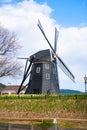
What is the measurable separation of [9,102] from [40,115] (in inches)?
186

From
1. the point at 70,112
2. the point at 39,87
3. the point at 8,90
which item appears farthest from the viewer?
the point at 8,90

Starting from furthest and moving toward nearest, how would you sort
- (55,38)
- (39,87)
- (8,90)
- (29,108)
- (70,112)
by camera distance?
(8,90) < (55,38) < (39,87) < (29,108) < (70,112)

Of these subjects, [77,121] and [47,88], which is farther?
[47,88]

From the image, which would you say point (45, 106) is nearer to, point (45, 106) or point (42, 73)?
point (45, 106)

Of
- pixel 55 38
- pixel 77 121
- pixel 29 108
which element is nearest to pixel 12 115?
pixel 29 108

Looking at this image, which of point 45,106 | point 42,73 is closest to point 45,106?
point 45,106

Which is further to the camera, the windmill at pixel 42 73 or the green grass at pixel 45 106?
the windmill at pixel 42 73

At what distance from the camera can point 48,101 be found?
40719 mm

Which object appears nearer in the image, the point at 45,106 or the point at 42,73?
the point at 45,106

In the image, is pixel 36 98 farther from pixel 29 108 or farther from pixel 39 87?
pixel 39 87

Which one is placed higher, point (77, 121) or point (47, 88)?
point (47, 88)

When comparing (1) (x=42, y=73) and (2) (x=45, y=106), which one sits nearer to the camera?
(2) (x=45, y=106)

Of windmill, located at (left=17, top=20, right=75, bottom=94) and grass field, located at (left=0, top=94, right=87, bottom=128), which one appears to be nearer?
grass field, located at (left=0, top=94, right=87, bottom=128)

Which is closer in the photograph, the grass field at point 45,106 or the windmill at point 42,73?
the grass field at point 45,106
